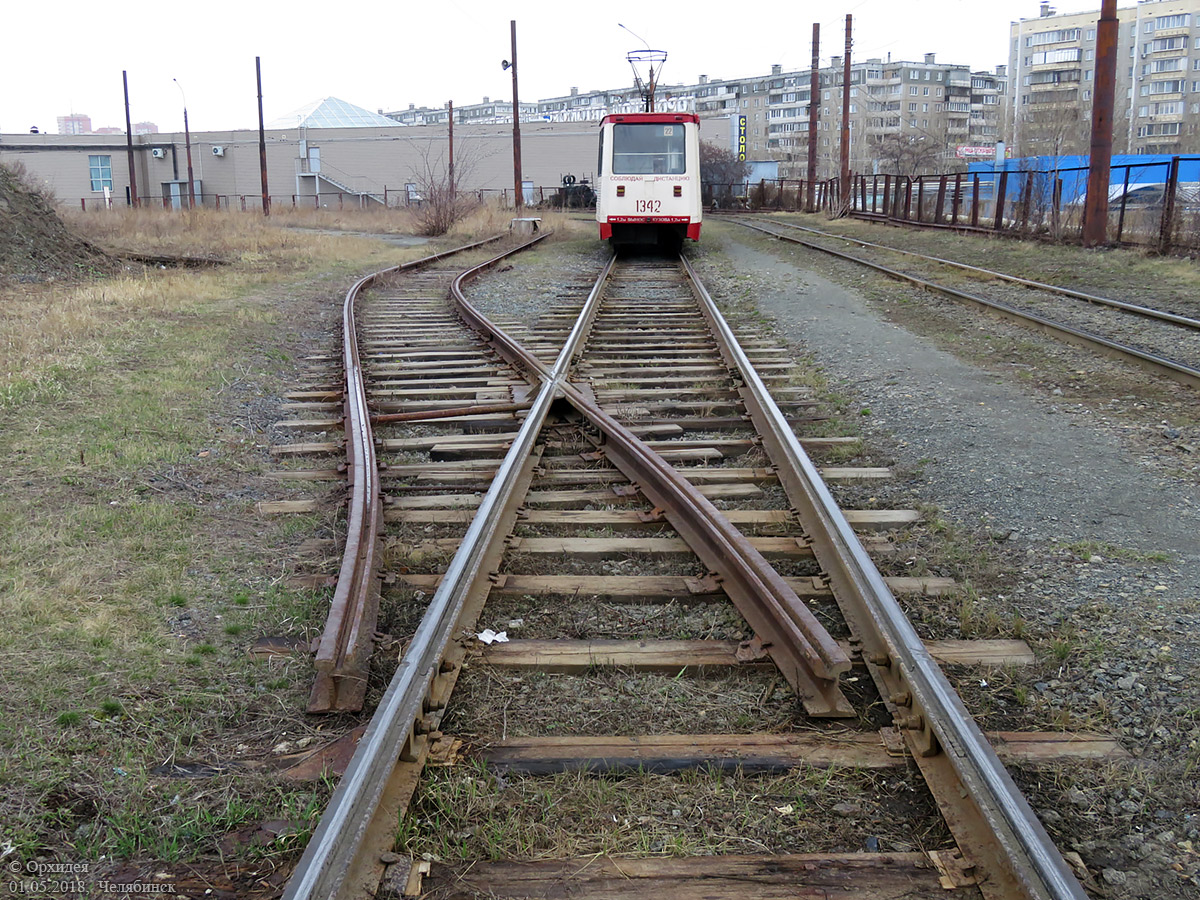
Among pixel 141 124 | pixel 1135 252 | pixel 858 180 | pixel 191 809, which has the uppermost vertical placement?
pixel 141 124

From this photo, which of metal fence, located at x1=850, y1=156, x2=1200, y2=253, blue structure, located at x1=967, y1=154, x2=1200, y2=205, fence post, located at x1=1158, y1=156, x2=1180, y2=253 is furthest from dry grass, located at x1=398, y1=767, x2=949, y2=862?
fence post, located at x1=1158, y1=156, x2=1180, y2=253

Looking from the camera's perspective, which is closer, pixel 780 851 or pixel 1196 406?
pixel 780 851

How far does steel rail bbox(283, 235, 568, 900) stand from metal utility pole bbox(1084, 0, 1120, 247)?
1727cm

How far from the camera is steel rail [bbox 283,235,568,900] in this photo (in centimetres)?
219

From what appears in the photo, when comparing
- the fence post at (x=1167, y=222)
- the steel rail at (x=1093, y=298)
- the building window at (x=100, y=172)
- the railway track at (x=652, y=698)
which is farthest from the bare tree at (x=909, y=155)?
the railway track at (x=652, y=698)

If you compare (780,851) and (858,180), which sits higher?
(858,180)

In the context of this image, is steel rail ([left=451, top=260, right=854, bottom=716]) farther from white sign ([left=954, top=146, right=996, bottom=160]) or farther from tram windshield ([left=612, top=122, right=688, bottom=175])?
white sign ([left=954, top=146, right=996, bottom=160])

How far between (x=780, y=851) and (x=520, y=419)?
4.35 metres

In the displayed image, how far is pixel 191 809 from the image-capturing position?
2.62m

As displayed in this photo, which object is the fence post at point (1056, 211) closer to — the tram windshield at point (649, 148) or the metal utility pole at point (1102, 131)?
the metal utility pole at point (1102, 131)

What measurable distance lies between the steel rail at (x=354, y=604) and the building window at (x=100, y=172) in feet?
239

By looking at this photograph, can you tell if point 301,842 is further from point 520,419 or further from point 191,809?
point 520,419

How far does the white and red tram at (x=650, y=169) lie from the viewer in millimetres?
18719

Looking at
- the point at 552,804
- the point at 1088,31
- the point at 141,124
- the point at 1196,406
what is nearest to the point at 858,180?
the point at 1196,406
